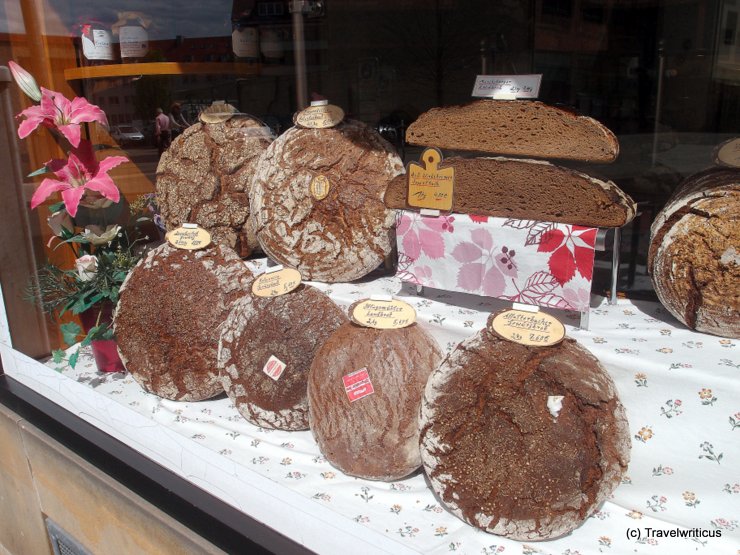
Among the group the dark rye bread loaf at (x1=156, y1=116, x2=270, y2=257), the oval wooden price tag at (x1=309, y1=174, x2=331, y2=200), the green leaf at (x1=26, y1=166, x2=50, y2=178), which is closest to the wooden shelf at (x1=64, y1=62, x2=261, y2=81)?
the dark rye bread loaf at (x1=156, y1=116, x2=270, y2=257)

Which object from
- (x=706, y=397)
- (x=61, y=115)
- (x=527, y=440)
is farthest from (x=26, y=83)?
(x=706, y=397)

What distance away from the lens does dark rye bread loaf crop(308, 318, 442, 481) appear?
1721 millimetres

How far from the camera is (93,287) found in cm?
265

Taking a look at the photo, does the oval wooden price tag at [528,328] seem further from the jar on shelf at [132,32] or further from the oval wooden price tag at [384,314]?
the jar on shelf at [132,32]

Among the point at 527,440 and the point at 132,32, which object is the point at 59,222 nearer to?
the point at 132,32

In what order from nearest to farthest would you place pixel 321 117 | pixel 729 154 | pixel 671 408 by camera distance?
pixel 671 408
pixel 729 154
pixel 321 117

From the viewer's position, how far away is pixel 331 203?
2.44 meters

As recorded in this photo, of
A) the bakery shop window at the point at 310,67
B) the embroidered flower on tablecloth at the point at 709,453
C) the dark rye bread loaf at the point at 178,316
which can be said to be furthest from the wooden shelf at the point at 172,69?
the embroidered flower on tablecloth at the point at 709,453

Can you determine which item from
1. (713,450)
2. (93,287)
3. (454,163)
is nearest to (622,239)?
(454,163)

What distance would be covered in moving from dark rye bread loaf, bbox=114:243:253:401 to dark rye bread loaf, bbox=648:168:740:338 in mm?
1523

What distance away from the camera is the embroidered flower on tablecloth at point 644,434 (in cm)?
171

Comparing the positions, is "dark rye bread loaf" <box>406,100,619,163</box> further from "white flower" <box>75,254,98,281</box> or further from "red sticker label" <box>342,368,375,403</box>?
"white flower" <box>75,254,98,281</box>

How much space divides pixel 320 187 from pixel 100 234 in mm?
1083

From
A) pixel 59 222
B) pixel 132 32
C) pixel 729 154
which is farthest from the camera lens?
pixel 132 32
